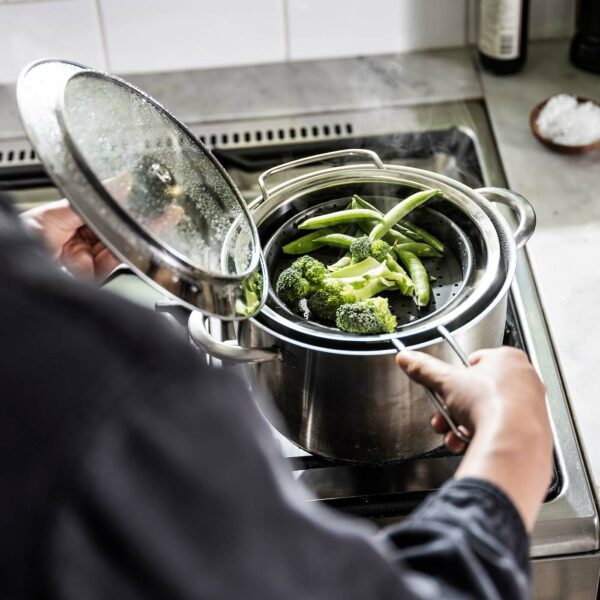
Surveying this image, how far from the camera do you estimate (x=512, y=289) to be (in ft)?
3.70

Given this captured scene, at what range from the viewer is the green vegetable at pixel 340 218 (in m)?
1.01

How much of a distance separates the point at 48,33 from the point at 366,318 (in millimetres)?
994

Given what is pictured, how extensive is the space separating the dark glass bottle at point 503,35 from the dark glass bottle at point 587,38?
0.09 meters

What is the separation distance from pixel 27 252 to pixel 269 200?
631 mm

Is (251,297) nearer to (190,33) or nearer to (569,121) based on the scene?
(569,121)

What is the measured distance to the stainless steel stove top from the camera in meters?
0.88

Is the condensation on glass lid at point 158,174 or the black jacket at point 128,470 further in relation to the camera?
the condensation on glass lid at point 158,174

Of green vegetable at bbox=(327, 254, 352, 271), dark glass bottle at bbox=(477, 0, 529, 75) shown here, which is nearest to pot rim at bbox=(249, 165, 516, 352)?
green vegetable at bbox=(327, 254, 352, 271)

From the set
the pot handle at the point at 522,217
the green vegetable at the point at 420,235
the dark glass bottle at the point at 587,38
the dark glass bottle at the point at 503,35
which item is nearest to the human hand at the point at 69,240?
the green vegetable at the point at 420,235

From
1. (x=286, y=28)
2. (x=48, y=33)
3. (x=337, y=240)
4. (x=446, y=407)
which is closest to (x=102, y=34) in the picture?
(x=48, y=33)

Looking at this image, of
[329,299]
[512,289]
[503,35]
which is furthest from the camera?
[503,35]

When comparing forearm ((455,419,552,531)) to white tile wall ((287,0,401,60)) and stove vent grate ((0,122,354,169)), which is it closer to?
stove vent grate ((0,122,354,169))

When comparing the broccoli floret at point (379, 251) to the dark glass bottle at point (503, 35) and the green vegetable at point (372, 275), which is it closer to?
the green vegetable at point (372, 275)

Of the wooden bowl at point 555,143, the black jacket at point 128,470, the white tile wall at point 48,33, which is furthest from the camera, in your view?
the white tile wall at point 48,33
